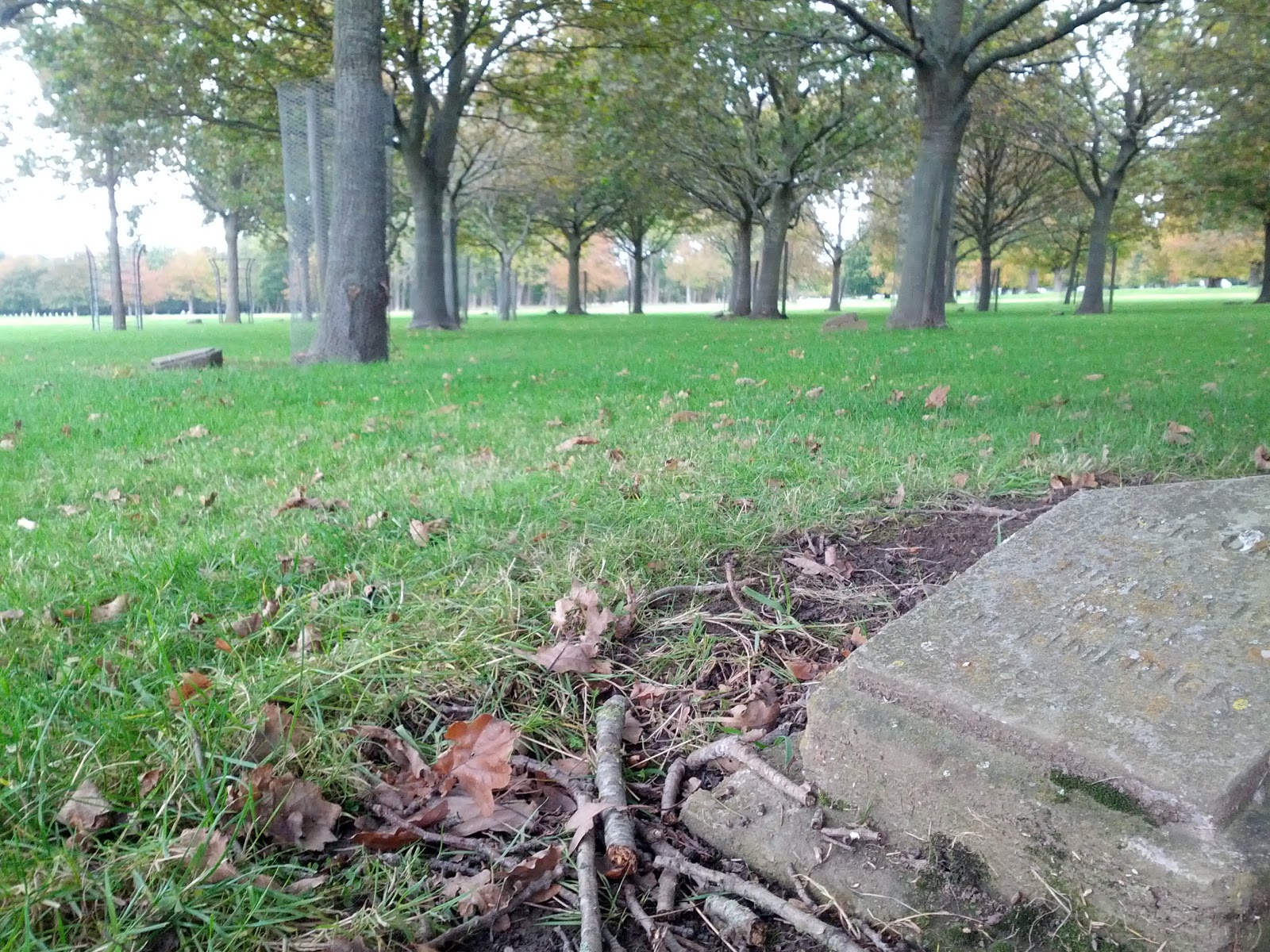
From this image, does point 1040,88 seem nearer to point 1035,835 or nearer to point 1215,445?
point 1215,445

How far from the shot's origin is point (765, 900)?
1.54 metres

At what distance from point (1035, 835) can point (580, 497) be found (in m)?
2.31

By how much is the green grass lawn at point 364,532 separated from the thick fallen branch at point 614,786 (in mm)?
80

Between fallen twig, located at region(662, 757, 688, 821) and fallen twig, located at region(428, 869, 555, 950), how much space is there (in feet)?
1.01

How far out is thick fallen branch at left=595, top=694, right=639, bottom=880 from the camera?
64.7 inches

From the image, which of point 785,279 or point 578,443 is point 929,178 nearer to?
point 578,443

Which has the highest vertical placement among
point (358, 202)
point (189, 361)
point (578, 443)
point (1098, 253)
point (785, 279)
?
point (1098, 253)

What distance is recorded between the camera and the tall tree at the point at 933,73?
14.0 m

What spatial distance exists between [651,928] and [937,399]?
489 centimetres

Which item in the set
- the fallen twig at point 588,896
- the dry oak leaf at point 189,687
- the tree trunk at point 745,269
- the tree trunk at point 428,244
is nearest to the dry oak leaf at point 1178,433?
the fallen twig at point 588,896

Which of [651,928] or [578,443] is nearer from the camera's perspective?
[651,928]

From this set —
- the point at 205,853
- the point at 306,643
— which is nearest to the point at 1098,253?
the point at 306,643

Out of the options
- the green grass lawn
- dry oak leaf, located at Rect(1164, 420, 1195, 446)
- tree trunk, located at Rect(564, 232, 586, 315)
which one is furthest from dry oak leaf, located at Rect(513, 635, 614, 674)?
tree trunk, located at Rect(564, 232, 586, 315)

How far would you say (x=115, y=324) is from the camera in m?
28.7
